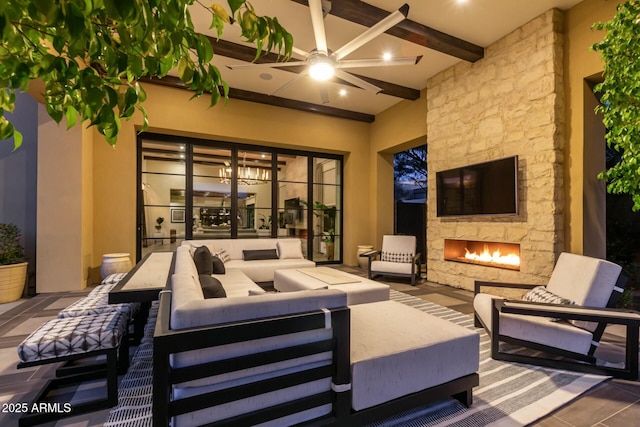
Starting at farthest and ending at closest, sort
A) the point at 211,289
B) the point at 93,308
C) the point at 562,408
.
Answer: the point at 93,308 < the point at 211,289 < the point at 562,408

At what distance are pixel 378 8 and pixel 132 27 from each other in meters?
3.81

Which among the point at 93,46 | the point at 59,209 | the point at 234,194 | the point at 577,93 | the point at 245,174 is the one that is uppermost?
the point at 577,93

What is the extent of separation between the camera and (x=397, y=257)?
5.60 meters

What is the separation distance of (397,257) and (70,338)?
489 centimetres

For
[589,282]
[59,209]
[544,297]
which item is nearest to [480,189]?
[544,297]

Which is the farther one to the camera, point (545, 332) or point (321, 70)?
point (321, 70)

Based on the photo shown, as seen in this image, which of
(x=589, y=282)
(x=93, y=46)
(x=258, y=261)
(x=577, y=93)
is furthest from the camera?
(x=258, y=261)

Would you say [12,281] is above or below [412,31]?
below

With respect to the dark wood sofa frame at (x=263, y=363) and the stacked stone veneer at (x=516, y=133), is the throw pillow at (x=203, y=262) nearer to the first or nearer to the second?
the dark wood sofa frame at (x=263, y=363)

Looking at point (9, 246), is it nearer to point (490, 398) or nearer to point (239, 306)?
point (239, 306)

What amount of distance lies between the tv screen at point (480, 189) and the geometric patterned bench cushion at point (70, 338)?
4589mm

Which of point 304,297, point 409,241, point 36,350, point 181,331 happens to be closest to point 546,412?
point 304,297

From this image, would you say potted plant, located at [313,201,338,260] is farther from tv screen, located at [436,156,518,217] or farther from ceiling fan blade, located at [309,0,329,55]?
ceiling fan blade, located at [309,0,329,55]

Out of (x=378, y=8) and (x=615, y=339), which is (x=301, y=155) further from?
(x=615, y=339)
